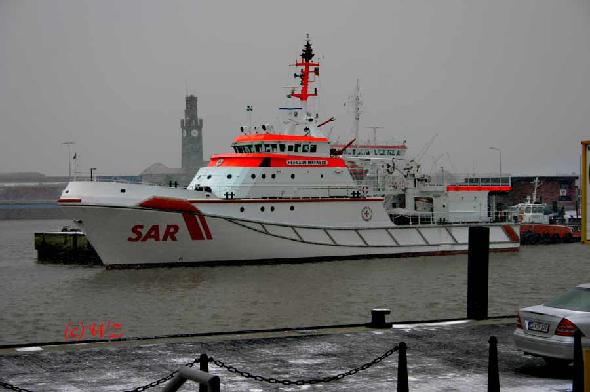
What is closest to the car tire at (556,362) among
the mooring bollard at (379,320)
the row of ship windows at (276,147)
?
the mooring bollard at (379,320)

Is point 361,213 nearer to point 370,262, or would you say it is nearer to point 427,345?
point 370,262

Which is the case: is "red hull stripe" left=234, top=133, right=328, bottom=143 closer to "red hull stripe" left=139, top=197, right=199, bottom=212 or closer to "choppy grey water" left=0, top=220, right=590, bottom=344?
"red hull stripe" left=139, top=197, right=199, bottom=212

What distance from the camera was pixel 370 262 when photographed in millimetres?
40031

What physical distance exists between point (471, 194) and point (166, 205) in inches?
750

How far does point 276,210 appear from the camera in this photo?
37.7 meters

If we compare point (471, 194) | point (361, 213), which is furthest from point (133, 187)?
point (471, 194)

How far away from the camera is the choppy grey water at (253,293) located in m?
23.9

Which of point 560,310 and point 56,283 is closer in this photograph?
point 560,310

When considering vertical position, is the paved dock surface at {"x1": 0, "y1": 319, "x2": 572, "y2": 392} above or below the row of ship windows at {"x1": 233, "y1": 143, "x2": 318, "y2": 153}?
below

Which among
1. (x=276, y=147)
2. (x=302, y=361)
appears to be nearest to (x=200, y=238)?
(x=276, y=147)

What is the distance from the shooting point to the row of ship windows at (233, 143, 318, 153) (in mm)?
39156

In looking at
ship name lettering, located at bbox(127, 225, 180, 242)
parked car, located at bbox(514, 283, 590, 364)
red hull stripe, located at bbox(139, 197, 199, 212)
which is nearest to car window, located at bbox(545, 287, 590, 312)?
parked car, located at bbox(514, 283, 590, 364)

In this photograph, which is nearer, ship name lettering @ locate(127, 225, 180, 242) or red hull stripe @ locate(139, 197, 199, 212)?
red hull stripe @ locate(139, 197, 199, 212)

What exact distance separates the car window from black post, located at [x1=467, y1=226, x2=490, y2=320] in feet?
12.5
